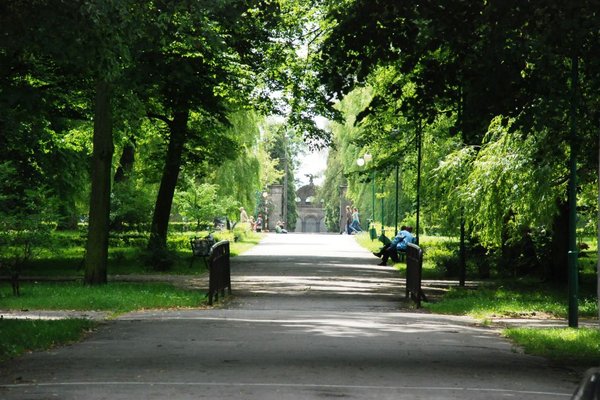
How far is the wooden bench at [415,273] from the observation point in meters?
21.2

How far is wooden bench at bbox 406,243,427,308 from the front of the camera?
21.2 meters

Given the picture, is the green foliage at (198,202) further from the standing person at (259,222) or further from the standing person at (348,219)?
the standing person at (259,222)

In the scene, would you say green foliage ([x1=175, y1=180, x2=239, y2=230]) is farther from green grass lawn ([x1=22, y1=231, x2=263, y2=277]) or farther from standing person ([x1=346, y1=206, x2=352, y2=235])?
standing person ([x1=346, y1=206, x2=352, y2=235])

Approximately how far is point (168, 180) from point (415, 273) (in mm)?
13970

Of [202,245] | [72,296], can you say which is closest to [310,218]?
[202,245]

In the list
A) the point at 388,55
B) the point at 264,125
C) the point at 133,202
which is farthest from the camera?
the point at 264,125

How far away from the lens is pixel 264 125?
173 ft

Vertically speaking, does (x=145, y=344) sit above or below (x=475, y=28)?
below

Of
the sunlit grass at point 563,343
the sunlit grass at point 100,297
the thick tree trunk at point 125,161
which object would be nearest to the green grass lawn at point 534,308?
the sunlit grass at point 563,343

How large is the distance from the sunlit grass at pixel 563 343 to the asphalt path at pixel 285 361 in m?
0.30

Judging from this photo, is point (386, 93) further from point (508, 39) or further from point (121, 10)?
point (121, 10)

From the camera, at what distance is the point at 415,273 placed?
21.8 metres

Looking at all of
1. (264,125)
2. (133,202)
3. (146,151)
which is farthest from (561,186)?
(264,125)

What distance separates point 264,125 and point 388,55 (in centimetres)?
3760
